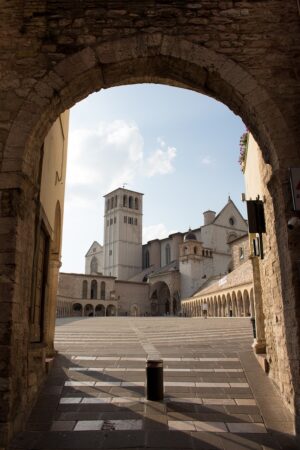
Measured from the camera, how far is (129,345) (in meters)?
9.87

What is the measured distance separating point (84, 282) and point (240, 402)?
47.3 metres

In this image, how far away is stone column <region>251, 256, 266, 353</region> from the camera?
8.01 meters

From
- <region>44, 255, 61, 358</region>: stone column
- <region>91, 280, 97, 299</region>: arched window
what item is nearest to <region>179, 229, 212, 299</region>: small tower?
<region>91, 280, 97, 299</region>: arched window

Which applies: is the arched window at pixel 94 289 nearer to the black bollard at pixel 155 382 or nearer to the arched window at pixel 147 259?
the arched window at pixel 147 259

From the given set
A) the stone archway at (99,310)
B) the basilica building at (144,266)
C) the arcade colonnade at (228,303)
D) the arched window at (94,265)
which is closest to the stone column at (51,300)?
the arcade colonnade at (228,303)

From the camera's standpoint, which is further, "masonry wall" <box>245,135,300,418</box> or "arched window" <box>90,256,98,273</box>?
"arched window" <box>90,256,98,273</box>

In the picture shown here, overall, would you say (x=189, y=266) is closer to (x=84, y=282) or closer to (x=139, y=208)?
(x=84, y=282)

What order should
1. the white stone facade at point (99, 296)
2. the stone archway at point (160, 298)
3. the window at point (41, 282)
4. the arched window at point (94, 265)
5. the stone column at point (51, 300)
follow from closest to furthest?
the window at point (41, 282)
the stone column at point (51, 300)
the white stone facade at point (99, 296)
the stone archway at point (160, 298)
the arched window at point (94, 265)

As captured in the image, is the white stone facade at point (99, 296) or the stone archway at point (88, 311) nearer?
the white stone facade at point (99, 296)

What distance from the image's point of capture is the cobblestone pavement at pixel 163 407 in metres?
4.55

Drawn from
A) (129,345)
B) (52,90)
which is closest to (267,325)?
(129,345)

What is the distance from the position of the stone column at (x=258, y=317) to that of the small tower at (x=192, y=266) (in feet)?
146

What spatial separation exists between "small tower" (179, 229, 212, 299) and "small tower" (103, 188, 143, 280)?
2133cm

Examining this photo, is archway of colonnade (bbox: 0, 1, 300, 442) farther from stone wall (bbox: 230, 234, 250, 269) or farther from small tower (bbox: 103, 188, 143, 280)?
small tower (bbox: 103, 188, 143, 280)
